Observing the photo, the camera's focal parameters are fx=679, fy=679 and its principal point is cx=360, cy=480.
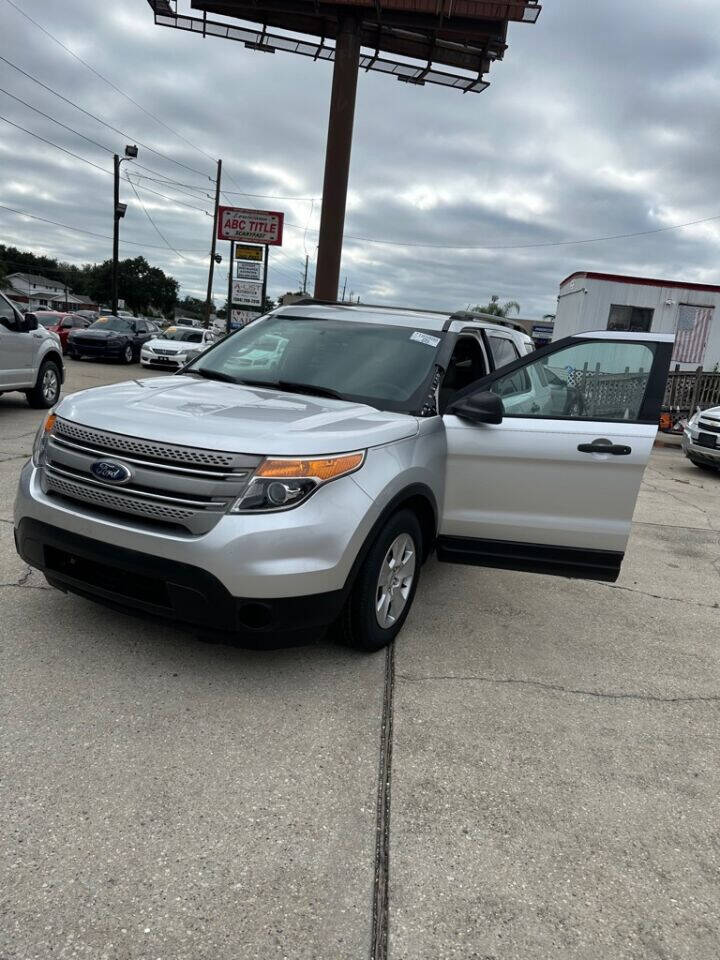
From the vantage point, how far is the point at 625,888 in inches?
84.8

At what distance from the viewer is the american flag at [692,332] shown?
73.0 feet

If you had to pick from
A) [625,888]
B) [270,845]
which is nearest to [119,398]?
[270,845]

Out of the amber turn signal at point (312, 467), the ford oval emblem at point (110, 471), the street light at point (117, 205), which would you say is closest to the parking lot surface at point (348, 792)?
the ford oval emblem at point (110, 471)

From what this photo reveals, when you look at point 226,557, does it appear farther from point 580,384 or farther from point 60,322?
point 60,322

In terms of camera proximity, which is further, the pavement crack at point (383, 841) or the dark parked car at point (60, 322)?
the dark parked car at point (60, 322)

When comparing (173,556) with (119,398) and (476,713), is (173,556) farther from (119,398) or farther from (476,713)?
(476,713)

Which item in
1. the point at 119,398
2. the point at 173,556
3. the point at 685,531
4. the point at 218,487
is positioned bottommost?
the point at 685,531

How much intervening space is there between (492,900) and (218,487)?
1753 millimetres

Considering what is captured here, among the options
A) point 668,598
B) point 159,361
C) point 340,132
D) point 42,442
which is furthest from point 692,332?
point 42,442

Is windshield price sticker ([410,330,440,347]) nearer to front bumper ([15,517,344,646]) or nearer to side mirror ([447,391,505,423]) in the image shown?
side mirror ([447,391,505,423])

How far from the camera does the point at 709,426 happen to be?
1087 cm

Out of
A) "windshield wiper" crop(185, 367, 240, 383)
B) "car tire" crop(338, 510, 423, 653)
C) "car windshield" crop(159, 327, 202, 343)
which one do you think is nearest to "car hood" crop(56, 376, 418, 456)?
"windshield wiper" crop(185, 367, 240, 383)

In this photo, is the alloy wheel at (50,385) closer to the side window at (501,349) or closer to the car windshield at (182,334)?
the side window at (501,349)

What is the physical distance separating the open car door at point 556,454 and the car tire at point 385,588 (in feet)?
1.42
